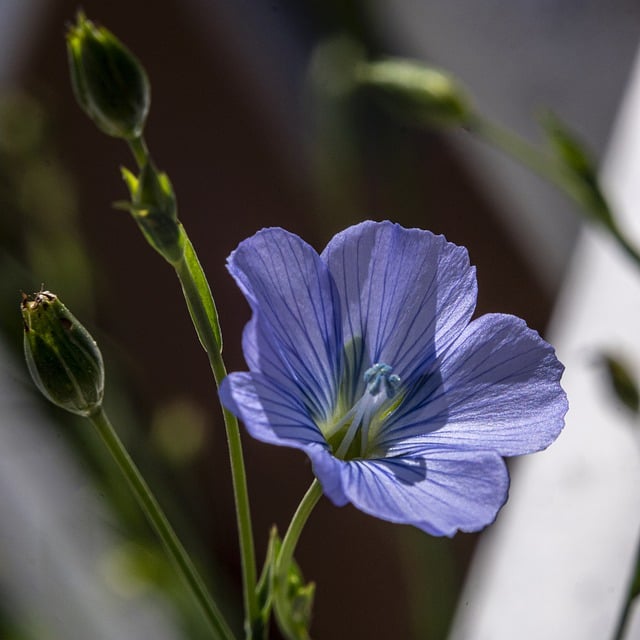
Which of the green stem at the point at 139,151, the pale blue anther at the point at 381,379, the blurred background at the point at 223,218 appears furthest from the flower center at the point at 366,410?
the blurred background at the point at 223,218

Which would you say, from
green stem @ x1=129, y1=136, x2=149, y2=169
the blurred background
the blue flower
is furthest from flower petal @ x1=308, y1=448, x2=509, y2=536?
the blurred background

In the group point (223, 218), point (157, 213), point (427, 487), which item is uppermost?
point (223, 218)

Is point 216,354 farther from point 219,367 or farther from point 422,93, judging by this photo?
point 422,93

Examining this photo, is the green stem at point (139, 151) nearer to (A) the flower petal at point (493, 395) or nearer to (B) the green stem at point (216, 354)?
(B) the green stem at point (216, 354)

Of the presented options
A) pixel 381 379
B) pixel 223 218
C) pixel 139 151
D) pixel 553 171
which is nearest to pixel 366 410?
pixel 381 379

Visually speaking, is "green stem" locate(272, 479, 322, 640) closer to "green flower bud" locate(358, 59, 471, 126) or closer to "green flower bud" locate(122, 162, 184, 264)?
"green flower bud" locate(122, 162, 184, 264)

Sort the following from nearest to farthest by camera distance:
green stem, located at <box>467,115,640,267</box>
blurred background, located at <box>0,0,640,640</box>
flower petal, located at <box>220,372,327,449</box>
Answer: flower petal, located at <box>220,372,327,449</box>, green stem, located at <box>467,115,640,267</box>, blurred background, located at <box>0,0,640,640</box>
